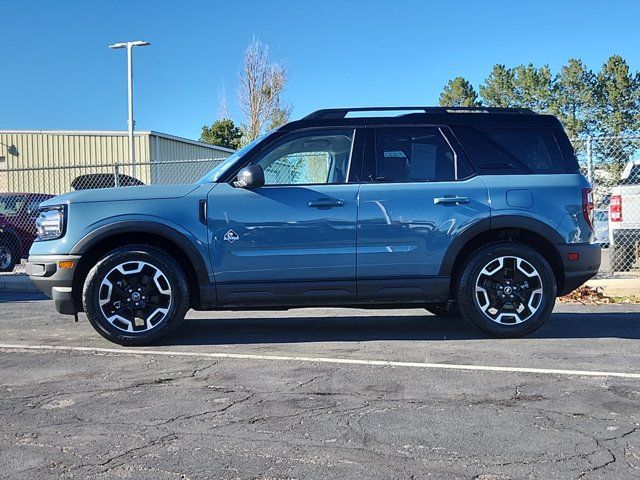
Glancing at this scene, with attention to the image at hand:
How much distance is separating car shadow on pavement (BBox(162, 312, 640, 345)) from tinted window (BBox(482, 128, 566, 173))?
153cm

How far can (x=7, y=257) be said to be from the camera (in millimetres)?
13195

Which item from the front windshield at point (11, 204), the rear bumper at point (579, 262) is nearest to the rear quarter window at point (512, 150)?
the rear bumper at point (579, 262)

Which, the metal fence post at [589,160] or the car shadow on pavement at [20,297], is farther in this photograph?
the metal fence post at [589,160]

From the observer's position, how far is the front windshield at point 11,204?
1339 centimetres

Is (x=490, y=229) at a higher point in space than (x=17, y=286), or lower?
higher

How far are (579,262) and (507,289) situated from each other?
2.17 feet

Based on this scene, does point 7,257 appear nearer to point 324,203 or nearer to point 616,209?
point 324,203

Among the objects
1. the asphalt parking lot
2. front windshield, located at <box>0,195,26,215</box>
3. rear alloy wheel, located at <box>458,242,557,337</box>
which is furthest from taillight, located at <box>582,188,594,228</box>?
front windshield, located at <box>0,195,26,215</box>

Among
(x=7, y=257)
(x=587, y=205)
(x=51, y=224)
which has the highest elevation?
(x=587, y=205)

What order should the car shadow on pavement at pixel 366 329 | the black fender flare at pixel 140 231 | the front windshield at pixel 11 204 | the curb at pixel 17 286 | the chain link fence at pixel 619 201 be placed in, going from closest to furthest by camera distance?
the black fender flare at pixel 140 231
the car shadow on pavement at pixel 366 329
the chain link fence at pixel 619 201
the curb at pixel 17 286
the front windshield at pixel 11 204

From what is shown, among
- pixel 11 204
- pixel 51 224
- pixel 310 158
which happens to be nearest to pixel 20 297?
pixel 11 204

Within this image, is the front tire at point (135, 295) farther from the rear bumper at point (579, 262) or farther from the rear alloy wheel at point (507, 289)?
the rear bumper at point (579, 262)

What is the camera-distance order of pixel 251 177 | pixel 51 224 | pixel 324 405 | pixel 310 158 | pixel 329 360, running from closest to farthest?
1. pixel 324 405
2. pixel 329 360
3. pixel 251 177
4. pixel 51 224
5. pixel 310 158

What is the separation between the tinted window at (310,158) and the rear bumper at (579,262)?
2.02m
